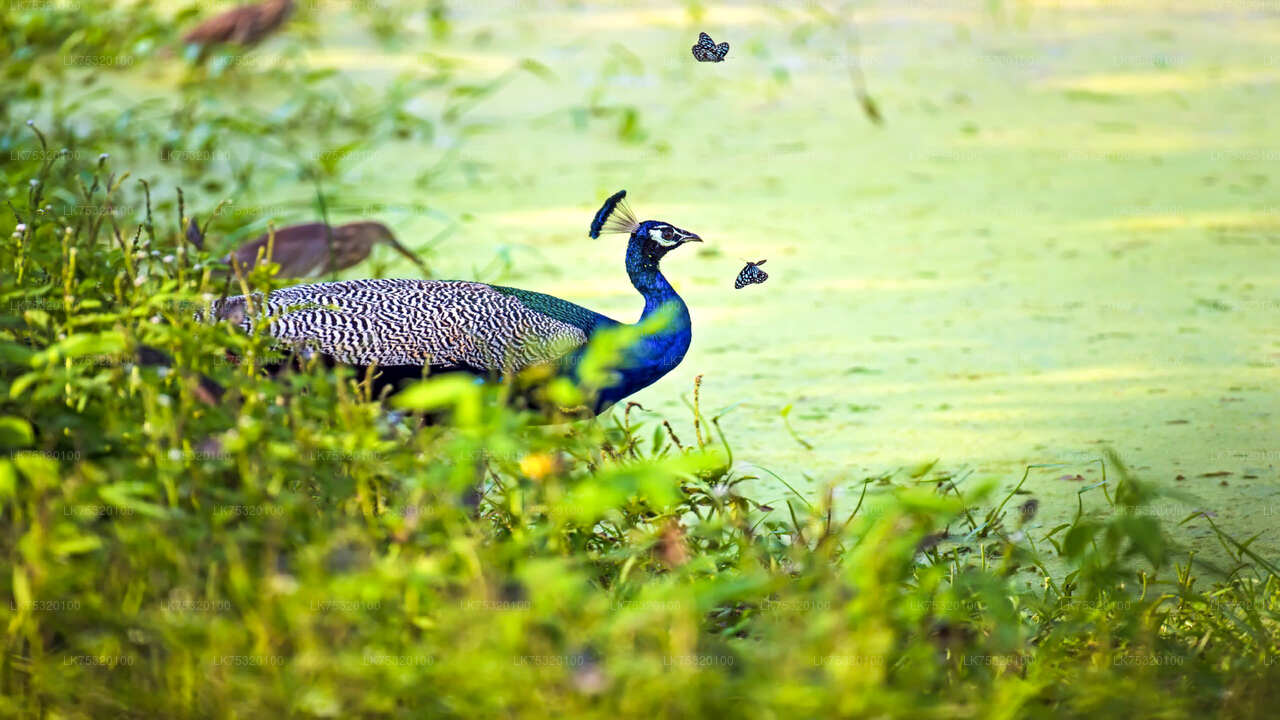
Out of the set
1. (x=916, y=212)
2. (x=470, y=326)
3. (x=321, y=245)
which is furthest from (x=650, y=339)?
(x=916, y=212)

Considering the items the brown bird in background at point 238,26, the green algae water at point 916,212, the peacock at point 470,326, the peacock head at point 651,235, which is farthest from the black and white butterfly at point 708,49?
the brown bird in background at point 238,26

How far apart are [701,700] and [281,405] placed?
2.16 feet

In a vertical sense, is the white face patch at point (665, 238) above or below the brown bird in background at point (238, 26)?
above

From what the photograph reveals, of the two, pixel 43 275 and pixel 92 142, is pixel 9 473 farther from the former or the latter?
pixel 92 142

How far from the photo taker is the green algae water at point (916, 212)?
2738 millimetres

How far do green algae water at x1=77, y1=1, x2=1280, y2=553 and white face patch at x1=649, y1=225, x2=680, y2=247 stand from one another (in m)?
0.37

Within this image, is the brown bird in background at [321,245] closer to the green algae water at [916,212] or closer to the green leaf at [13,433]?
the green algae water at [916,212]

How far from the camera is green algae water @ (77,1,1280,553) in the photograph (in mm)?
2738

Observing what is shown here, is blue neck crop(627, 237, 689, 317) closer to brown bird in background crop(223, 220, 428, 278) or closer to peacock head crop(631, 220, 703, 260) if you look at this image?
peacock head crop(631, 220, 703, 260)

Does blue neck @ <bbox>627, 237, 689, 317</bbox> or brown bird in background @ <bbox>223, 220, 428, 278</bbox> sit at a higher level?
blue neck @ <bbox>627, 237, 689, 317</bbox>

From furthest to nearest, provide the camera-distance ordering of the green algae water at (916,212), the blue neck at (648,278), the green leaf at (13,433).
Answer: the green algae water at (916,212), the blue neck at (648,278), the green leaf at (13,433)

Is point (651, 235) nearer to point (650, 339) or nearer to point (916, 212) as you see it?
point (650, 339)

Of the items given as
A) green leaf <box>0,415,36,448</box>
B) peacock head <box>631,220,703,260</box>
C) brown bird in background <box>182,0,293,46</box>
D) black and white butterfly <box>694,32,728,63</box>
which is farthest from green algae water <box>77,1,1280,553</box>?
green leaf <box>0,415,36,448</box>

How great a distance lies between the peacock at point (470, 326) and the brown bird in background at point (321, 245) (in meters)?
0.55
